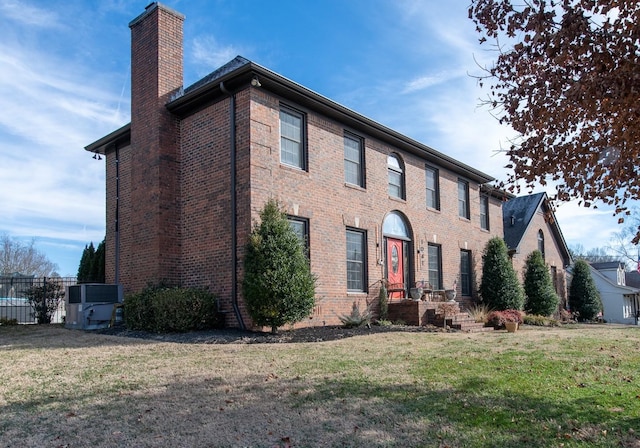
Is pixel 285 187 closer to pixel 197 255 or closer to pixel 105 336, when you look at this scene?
pixel 197 255

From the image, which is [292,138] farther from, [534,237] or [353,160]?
[534,237]

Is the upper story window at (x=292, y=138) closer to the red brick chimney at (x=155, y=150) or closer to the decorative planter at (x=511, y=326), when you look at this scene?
the red brick chimney at (x=155, y=150)

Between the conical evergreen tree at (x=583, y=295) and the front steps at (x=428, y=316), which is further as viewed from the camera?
the conical evergreen tree at (x=583, y=295)

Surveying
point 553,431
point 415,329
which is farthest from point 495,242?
point 553,431

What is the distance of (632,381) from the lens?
699cm

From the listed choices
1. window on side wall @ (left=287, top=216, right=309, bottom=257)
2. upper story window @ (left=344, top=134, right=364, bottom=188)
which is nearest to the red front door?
upper story window @ (left=344, top=134, right=364, bottom=188)

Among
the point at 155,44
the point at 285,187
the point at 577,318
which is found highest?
the point at 155,44

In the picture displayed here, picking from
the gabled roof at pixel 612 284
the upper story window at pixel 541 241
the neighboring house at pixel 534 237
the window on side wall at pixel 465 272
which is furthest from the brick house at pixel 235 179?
the gabled roof at pixel 612 284

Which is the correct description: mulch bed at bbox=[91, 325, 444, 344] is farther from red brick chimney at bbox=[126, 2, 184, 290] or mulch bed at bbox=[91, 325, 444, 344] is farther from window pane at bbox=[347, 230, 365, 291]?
window pane at bbox=[347, 230, 365, 291]

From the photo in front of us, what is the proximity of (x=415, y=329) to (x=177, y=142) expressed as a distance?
8.21m

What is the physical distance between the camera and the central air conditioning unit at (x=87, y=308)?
45.6 feet

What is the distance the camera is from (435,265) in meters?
19.9

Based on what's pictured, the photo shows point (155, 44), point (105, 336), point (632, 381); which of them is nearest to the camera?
point (632, 381)

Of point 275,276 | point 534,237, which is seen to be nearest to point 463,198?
point 534,237
